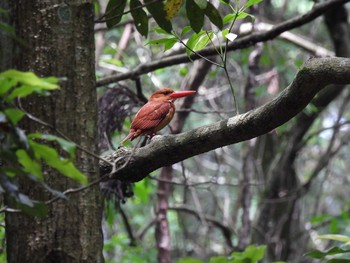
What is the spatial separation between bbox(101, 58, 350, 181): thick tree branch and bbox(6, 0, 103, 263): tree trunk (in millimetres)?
131

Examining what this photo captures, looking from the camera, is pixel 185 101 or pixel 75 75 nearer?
pixel 75 75

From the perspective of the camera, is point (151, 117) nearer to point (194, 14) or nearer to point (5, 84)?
point (194, 14)

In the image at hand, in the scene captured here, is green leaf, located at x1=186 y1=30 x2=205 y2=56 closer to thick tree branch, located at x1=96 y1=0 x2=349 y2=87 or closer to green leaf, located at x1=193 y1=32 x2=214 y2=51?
green leaf, located at x1=193 y1=32 x2=214 y2=51

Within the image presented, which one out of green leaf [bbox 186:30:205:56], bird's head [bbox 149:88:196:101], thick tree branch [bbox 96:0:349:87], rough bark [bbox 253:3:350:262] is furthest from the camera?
rough bark [bbox 253:3:350:262]

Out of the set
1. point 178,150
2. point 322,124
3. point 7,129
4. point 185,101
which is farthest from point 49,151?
point 322,124

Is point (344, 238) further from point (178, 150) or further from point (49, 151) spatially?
point (49, 151)

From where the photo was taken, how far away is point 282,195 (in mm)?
5766

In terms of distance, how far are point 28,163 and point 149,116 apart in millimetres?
2124

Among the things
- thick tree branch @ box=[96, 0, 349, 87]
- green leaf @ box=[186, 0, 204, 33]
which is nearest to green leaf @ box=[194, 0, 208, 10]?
green leaf @ box=[186, 0, 204, 33]

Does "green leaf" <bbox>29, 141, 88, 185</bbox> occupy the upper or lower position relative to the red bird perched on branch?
lower

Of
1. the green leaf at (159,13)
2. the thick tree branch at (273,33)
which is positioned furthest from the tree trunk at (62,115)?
the thick tree branch at (273,33)

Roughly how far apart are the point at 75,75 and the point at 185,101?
2.97 metres

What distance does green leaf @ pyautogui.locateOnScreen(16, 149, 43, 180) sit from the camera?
1367mm

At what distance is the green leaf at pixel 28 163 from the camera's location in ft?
4.49
